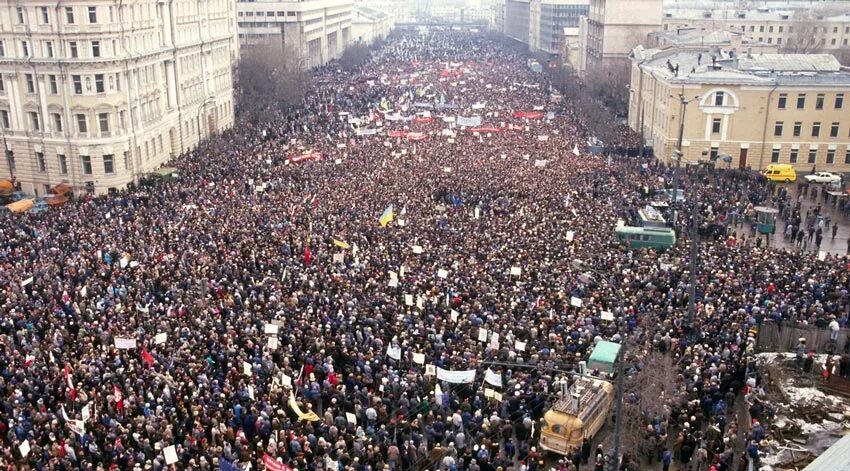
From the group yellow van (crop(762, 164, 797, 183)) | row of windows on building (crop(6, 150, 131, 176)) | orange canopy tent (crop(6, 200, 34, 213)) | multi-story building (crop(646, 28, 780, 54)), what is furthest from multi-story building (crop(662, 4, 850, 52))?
orange canopy tent (crop(6, 200, 34, 213))

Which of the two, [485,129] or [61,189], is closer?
[61,189]

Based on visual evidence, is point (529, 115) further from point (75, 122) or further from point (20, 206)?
point (20, 206)

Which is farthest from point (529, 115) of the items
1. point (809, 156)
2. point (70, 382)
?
point (70, 382)

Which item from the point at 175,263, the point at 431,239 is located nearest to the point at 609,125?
the point at 431,239

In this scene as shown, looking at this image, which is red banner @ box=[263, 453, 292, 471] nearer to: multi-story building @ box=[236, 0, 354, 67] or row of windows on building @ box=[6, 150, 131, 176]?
row of windows on building @ box=[6, 150, 131, 176]

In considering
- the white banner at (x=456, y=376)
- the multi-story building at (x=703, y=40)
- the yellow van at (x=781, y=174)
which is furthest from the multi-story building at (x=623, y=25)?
the white banner at (x=456, y=376)

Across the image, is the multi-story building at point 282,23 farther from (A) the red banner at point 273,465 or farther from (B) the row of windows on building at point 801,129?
(A) the red banner at point 273,465
